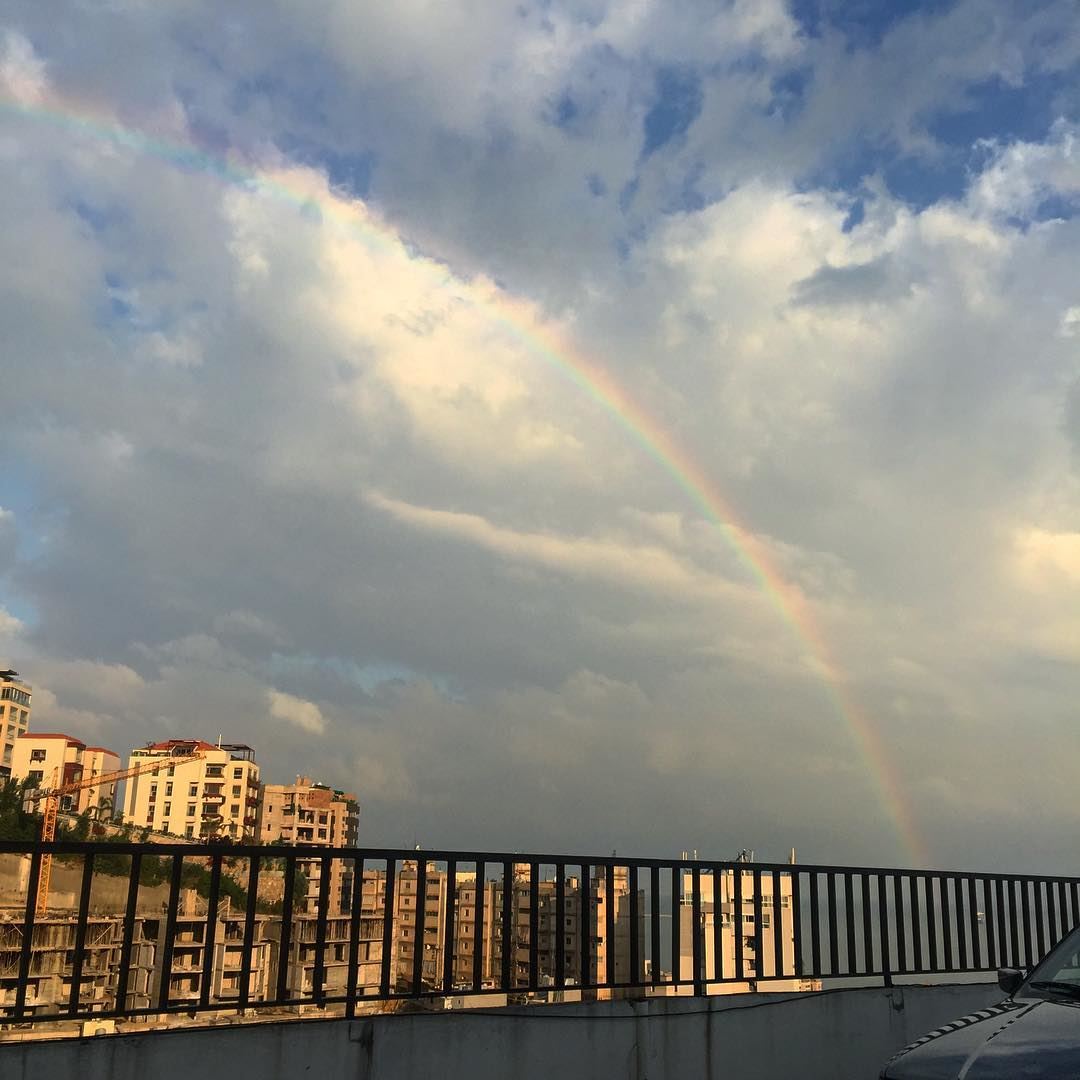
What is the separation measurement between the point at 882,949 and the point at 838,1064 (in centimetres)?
127

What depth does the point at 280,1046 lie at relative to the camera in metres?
5.94

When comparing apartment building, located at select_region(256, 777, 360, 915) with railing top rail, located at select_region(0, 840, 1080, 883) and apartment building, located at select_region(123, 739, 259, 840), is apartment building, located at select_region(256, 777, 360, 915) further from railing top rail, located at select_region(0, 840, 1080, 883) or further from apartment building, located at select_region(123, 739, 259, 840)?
railing top rail, located at select_region(0, 840, 1080, 883)

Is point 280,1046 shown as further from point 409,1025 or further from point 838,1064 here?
point 838,1064

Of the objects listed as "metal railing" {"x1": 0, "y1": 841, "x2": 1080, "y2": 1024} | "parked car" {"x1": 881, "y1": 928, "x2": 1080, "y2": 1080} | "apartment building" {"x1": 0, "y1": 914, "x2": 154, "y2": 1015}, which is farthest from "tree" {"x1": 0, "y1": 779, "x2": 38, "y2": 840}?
"parked car" {"x1": 881, "y1": 928, "x2": 1080, "y2": 1080}

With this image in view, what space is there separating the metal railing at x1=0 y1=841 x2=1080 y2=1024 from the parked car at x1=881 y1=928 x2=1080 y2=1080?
2640 millimetres

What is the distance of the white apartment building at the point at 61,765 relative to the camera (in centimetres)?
16450

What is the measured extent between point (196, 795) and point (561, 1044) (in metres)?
181

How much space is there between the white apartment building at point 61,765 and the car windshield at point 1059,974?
174076 mm

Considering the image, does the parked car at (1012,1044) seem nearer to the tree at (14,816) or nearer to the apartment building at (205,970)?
the apartment building at (205,970)

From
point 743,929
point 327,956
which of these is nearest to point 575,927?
point 743,929

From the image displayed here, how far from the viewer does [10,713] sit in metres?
171

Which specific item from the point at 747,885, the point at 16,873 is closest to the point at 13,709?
the point at 16,873

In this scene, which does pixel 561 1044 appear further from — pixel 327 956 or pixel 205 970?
pixel 327 956

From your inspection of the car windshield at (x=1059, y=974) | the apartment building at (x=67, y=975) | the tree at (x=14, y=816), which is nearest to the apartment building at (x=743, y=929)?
the car windshield at (x=1059, y=974)
